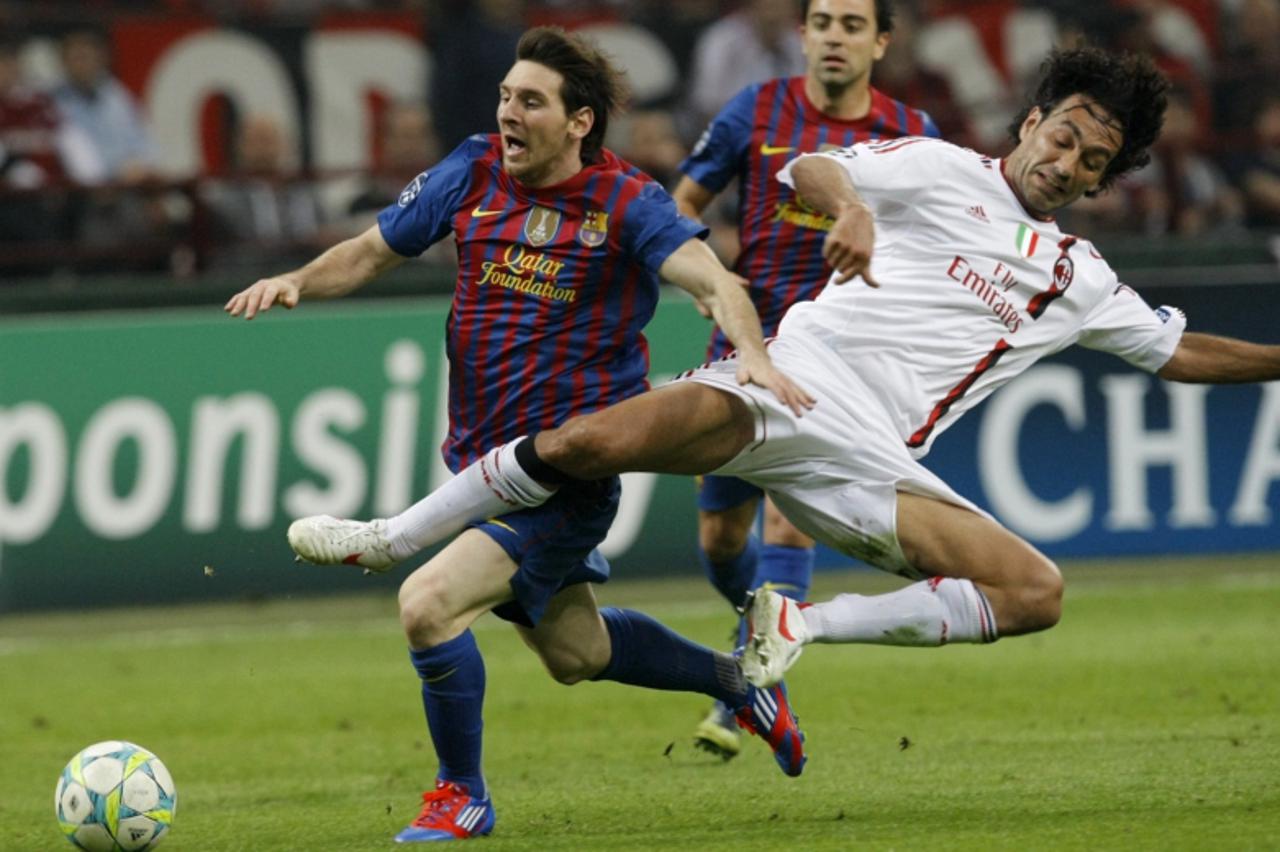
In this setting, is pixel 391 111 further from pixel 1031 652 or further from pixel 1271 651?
pixel 1271 651

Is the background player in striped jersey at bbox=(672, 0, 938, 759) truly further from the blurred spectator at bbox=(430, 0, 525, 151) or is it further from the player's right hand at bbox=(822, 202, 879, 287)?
the blurred spectator at bbox=(430, 0, 525, 151)

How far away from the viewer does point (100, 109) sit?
46.8 ft

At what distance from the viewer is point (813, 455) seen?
6.14 metres

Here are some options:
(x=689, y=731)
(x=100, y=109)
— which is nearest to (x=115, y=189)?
(x=100, y=109)

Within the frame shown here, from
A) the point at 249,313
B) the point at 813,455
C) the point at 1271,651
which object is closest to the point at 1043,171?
the point at 813,455

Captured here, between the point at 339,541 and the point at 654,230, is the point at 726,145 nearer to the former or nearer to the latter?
the point at 654,230

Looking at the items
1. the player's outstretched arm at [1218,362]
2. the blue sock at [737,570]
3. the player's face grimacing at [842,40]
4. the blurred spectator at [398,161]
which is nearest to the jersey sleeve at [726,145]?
the player's face grimacing at [842,40]

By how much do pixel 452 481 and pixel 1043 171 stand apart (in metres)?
1.96

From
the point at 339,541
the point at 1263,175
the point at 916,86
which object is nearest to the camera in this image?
the point at 339,541

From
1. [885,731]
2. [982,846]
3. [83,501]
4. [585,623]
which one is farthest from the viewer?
[83,501]

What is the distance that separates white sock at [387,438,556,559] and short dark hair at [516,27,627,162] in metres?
0.97

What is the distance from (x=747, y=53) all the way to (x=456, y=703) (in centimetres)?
932

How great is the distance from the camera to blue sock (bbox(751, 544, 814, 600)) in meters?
8.05

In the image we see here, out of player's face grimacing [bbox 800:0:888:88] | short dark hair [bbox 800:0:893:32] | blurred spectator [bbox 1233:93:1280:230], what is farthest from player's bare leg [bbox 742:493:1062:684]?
blurred spectator [bbox 1233:93:1280:230]
